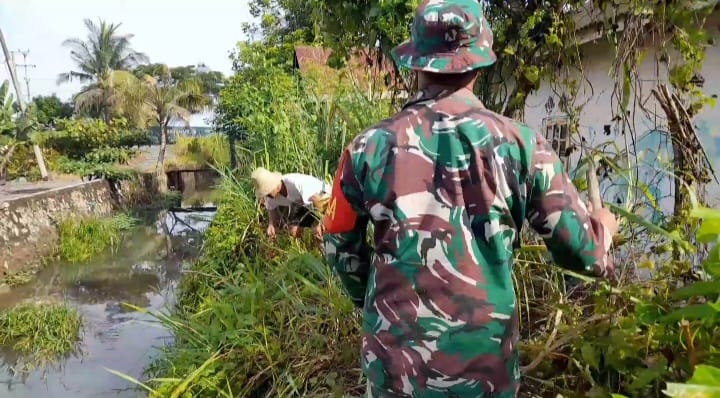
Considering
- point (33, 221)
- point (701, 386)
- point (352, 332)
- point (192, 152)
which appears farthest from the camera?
Answer: point (192, 152)

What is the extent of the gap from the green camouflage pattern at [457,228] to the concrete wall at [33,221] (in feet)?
34.6

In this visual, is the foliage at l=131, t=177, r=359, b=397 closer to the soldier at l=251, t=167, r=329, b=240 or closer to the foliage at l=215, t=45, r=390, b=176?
the soldier at l=251, t=167, r=329, b=240

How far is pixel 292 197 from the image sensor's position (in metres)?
4.60

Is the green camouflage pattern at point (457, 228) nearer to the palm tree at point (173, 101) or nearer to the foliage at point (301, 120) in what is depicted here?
the foliage at point (301, 120)

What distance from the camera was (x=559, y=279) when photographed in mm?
2422

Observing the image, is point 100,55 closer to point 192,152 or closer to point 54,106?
point 54,106

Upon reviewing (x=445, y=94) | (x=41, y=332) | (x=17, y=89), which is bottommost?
(x=41, y=332)

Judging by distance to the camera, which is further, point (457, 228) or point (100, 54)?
point (100, 54)

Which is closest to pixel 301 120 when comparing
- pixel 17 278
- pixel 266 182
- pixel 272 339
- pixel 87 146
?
pixel 266 182

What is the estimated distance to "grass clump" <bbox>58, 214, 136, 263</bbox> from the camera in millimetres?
11727

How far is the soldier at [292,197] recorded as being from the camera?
444cm

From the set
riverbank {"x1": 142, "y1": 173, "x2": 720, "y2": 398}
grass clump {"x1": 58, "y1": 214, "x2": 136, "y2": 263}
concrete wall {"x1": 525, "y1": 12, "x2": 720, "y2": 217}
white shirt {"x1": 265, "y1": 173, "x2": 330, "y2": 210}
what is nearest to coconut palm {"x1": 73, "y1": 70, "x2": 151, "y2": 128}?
grass clump {"x1": 58, "y1": 214, "x2": 136, "y2": 263}

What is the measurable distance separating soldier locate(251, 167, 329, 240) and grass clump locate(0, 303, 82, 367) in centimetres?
367

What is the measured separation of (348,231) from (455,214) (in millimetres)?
320
